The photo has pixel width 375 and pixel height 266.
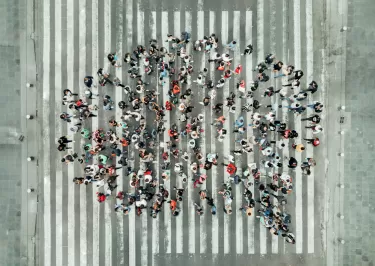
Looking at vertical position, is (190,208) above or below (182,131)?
below

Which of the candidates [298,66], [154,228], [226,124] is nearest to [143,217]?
[154,228]

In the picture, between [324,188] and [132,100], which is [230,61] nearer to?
[132,100]

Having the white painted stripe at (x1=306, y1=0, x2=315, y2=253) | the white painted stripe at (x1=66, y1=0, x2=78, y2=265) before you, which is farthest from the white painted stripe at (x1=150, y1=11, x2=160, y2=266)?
the white painted stripe at (x1=306, y1=0, x2=315, y2=253)

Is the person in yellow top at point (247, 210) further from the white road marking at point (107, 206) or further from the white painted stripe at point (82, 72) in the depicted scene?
the white painted stripe at point (82, 72)

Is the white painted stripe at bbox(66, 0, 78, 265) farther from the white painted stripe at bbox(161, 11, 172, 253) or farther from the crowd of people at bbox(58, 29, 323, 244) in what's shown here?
the white painted stripe at bbox(161, 11, 172, 253)

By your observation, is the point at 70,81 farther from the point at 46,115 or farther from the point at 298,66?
the point at 298,66

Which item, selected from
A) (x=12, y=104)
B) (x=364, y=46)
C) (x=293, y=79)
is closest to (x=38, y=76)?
(x=12, y=104)
